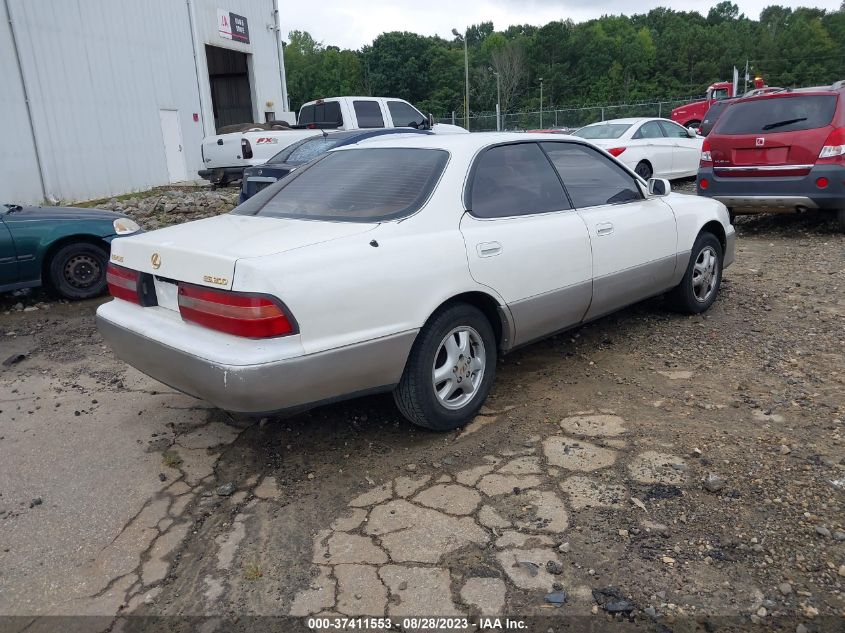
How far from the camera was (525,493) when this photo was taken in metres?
3.02

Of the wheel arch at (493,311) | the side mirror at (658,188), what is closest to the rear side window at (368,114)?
the side mirror at (658,188)

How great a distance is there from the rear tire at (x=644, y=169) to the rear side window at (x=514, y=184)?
8.15 meters

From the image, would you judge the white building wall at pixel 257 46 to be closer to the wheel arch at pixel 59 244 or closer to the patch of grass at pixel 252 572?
the wheel arch at pixel 59 244

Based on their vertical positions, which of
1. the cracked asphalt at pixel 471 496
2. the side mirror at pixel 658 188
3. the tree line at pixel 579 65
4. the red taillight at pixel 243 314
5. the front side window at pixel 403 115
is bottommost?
the cracked asphalt at pixel 471 496

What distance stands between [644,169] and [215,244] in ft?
34.1

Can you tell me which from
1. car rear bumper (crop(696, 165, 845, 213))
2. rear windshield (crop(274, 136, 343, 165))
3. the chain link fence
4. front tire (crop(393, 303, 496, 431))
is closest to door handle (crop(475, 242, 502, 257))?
front tire (crop(393, 303, 496, 431))

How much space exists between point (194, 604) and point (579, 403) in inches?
94.2

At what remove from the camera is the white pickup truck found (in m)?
13.9

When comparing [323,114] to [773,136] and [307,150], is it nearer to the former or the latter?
[307,150]

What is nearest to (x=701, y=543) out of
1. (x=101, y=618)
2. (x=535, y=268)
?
(x=535, y=268)

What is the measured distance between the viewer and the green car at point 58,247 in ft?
20.8

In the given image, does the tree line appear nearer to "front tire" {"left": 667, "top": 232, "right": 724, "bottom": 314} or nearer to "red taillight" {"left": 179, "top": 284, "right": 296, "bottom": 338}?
"front tire" {"left": 667, "top": 232, "right": 724, "bottom": 314}

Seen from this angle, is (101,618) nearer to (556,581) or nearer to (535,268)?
(556,581)

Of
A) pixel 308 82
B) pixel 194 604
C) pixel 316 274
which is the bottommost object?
pixel 194 604
